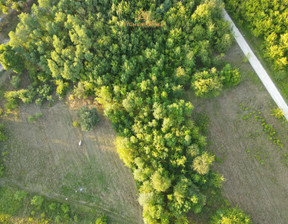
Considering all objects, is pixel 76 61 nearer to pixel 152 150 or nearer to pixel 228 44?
pixel 152 150

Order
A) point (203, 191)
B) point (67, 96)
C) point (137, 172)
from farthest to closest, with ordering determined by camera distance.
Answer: point (67, 96)
point (203, 191)
point (137, 172)

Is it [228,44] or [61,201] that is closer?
[61,201]

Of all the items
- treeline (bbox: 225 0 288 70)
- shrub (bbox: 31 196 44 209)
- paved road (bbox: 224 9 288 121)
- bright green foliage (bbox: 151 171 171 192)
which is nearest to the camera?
bright green foliage (bbox: 151 171 171 192)

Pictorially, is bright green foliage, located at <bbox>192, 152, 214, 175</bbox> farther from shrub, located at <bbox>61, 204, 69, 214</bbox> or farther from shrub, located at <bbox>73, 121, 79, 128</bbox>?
shrub, located at <bbox>61, 204, 69, 214</bbox>

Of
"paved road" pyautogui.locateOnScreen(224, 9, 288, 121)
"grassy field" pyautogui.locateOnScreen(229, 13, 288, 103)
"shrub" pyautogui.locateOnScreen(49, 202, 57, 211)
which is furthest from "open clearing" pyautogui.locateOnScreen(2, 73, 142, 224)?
"grassy field" pyautogui.locateOnScreen(229, 13, 288, 103)

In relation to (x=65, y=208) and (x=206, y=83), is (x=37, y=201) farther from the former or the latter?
(x=206, y=83)

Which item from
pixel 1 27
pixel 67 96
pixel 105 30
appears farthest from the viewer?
pixel 1 27

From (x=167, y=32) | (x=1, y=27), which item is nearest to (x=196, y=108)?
(x=167, y=32)
